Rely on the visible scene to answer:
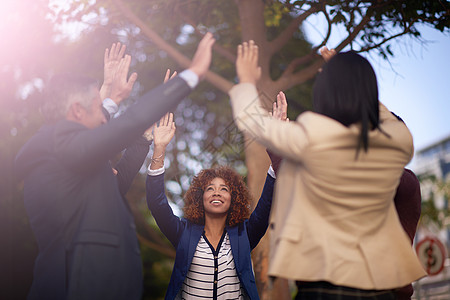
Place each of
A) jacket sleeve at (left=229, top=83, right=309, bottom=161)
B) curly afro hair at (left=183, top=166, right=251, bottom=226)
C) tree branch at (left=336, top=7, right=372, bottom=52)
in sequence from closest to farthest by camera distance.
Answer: jacket sleeve at (left=229, top=83, right=309, bottom=161)
curly afro hair at (left=183, top=166, right=251, bottom=226)
tree branch at (left=336, top=7, right=372, bottom=52)

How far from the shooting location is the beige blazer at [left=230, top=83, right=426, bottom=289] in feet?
5.97

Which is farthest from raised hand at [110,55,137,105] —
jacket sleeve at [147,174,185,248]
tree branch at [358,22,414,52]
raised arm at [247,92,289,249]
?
tree branch at [358,22,414,52]

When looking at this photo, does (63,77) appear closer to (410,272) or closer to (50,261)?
(50,261)

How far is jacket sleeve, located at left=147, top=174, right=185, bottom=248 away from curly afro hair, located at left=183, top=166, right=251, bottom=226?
201mm

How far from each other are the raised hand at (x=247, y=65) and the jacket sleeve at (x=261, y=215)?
1.04m

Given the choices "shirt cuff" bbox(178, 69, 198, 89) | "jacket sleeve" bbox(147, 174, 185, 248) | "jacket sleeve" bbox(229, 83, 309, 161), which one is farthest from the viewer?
"jacket sleeve" bbox(147, 174, 185, 248)

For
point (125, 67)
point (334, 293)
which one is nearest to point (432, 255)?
point (334, 293)

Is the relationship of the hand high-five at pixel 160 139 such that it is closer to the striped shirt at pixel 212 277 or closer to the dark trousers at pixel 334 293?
the striped shirt at pixel 212 277

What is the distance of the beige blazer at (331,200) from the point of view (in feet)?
5.97

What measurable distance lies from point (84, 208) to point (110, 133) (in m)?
0.37

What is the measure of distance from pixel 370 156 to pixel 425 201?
80.2 feet

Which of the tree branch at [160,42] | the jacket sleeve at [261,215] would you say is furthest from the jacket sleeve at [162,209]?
the tree branch at [160,42]

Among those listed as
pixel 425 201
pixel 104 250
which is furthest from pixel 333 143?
pixel 425 201

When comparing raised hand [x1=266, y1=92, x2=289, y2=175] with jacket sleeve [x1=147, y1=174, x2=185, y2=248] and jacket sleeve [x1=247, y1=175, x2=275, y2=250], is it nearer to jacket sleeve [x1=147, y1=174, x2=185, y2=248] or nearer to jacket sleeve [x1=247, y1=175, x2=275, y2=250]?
jacket sleeve [x1=247, y1=175, x2=275, y2=250]
